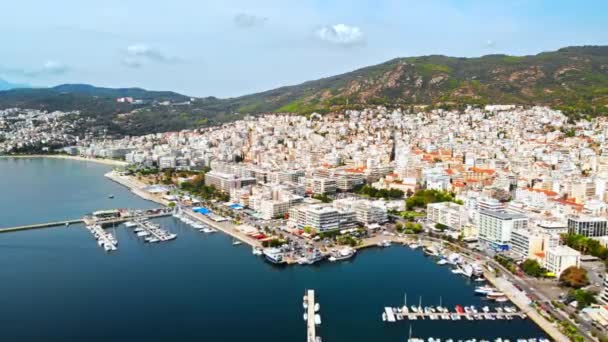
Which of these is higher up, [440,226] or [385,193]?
[385,193]

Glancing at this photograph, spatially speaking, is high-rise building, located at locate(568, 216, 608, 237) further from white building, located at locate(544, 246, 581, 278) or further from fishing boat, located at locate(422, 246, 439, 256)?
fishing boat, located at locate(422, 246, 439, 256)

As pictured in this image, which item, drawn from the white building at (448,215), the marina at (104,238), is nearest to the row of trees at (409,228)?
the white building at (448,215)

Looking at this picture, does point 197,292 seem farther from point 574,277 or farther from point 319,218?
point 574,277

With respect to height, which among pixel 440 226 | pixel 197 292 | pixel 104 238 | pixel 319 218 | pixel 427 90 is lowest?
pixel 197 292

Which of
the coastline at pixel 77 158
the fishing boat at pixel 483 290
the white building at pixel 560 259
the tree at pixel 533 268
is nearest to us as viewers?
the fishing boat at pixel 483 290

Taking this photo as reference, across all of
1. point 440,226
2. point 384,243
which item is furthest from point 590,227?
point 384,243

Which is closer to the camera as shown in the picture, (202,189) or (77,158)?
(202,189)

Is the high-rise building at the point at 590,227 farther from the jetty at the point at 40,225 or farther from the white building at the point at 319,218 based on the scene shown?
the jetty at the point at 40,225

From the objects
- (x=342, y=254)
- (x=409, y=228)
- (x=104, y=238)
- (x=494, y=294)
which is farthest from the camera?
(x=409, y=228)
